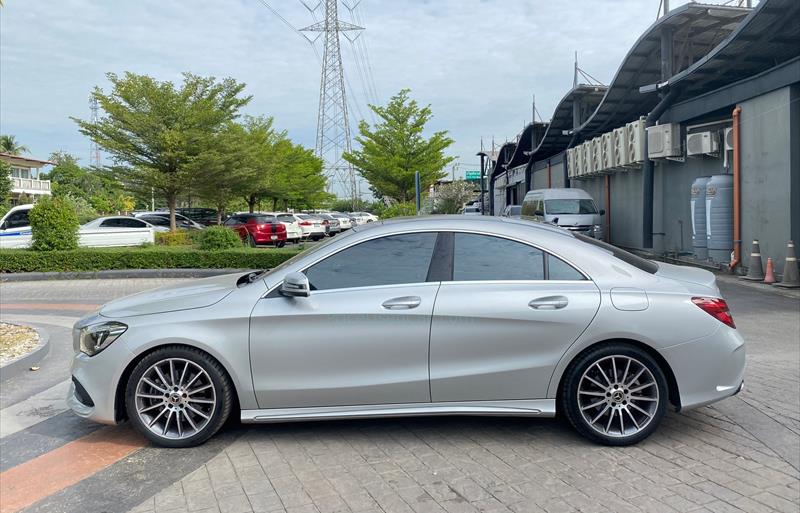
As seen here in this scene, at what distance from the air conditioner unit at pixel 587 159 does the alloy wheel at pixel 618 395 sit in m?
23.2

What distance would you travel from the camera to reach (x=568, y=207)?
21.0 meters

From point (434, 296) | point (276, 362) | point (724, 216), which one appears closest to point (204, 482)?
point (276, 362)

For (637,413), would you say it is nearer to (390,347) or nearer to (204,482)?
(390,347)

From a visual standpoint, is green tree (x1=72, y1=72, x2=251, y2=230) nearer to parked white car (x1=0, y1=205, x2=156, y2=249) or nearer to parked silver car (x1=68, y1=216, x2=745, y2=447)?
parked white car (x1=0, y1=205, x2=156, y2=249)

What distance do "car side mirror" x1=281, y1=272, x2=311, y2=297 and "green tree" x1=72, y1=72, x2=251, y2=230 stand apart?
18980mm

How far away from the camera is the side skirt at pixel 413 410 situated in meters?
4.13

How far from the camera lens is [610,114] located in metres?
25.5

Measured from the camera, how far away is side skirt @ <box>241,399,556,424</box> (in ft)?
13.6

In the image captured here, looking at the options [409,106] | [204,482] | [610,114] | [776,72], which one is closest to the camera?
[204,482]

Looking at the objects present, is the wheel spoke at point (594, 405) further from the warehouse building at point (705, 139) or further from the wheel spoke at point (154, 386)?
the warehouse building at point (705, 139)

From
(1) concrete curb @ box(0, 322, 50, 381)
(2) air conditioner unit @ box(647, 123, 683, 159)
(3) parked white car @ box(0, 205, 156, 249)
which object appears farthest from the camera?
(3) parked white car @ box(0, 205, 156, 249)

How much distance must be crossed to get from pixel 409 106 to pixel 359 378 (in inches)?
1158

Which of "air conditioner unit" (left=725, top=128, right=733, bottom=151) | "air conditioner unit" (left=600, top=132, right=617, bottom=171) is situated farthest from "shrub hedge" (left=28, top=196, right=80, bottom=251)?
"air conditioner unit" (left=600, top=132, right=617, bottom=171)

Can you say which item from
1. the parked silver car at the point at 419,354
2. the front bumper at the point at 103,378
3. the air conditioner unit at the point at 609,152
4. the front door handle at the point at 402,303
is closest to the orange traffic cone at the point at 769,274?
the parked silver car at the point at 419,354
